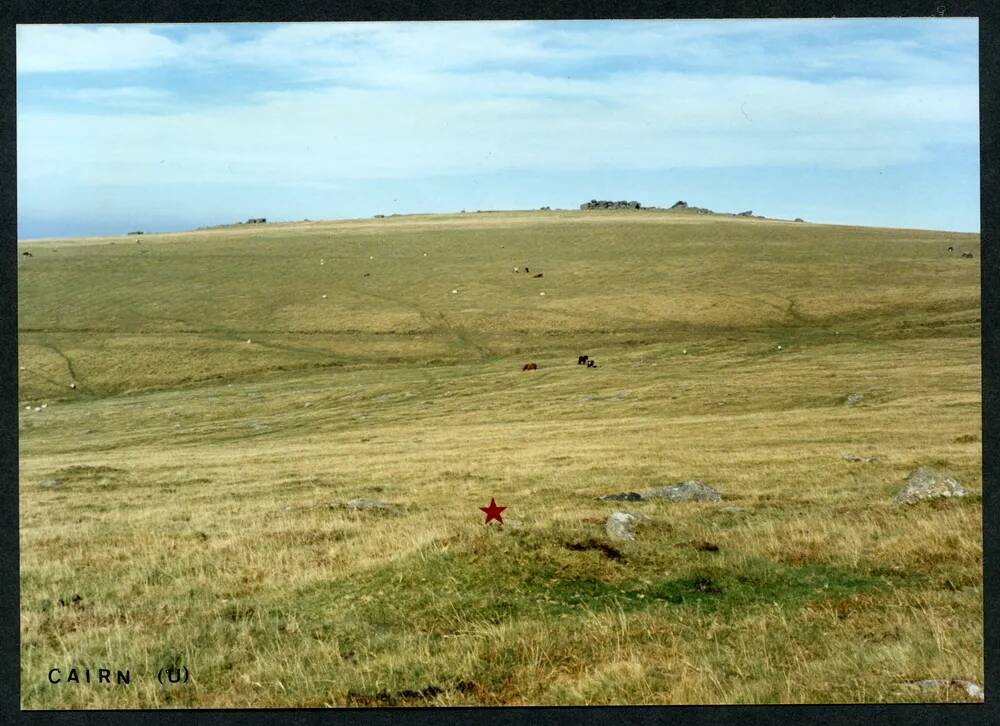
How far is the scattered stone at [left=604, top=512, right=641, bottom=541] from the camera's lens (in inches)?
449

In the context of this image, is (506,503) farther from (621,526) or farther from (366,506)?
(621,526)

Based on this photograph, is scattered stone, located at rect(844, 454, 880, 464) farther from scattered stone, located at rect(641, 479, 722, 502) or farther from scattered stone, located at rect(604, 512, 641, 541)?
scattered stone, located at rect(604, 512, 641, 541)

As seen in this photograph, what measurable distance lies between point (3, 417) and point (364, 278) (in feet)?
302

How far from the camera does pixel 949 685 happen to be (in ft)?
24.3

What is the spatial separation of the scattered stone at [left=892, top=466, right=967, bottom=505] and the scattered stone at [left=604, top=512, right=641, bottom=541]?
222 inches

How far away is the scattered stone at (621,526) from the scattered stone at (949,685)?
4356 millimetres

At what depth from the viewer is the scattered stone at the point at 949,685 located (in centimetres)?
738

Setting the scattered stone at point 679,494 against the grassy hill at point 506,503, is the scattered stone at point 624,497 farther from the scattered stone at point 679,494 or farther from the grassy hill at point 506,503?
the grassy hill at point 506,503

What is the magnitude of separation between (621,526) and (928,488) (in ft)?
21.4

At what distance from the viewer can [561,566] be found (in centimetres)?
1012

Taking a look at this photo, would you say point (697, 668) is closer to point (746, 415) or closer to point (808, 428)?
point (808, 428)

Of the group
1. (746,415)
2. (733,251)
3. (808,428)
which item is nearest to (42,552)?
(808,428)

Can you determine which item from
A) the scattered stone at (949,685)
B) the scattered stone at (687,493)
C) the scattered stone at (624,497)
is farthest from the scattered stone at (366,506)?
the scattered stone at (949,685)

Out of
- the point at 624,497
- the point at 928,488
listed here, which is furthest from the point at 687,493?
the point at 928,488
